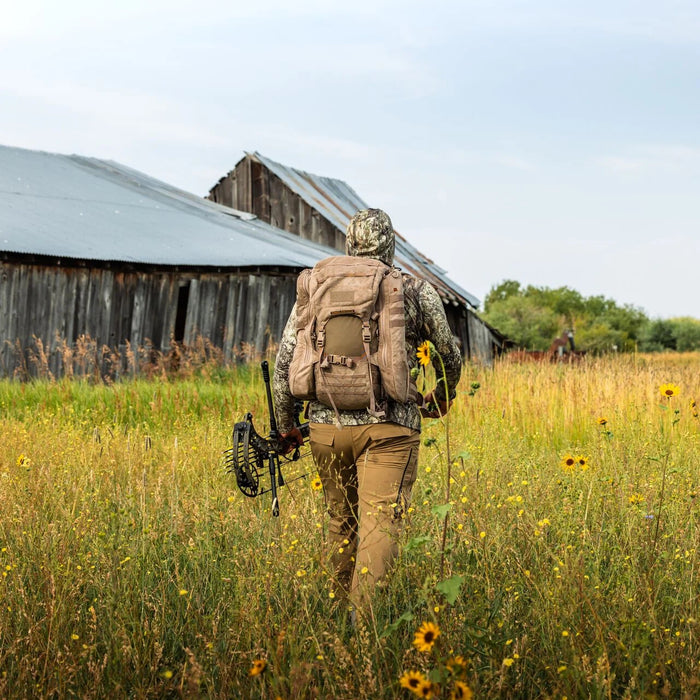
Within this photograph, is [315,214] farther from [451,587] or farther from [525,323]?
[525,323]

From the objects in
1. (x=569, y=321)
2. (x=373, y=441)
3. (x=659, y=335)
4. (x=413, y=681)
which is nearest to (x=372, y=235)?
(x=373, y=441)

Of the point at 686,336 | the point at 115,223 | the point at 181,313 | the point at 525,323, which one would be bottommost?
the point at 181,313

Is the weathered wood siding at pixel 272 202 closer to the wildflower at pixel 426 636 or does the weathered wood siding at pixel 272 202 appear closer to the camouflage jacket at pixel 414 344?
the camouflage jacket at pixel 414 344

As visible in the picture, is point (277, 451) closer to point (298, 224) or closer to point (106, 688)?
point (106, 688)

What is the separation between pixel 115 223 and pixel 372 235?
14.4 meters

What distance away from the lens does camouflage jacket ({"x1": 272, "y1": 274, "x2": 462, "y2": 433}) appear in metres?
3.49

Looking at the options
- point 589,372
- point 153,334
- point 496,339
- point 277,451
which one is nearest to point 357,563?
point 277,451

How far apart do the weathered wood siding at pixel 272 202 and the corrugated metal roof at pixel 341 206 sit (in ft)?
0.76

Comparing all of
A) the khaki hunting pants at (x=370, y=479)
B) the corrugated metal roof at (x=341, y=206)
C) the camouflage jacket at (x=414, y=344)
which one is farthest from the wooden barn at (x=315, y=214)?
the khaki hunting pants at (x=370, y=479)

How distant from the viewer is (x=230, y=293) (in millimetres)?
16688

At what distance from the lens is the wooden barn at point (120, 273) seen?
47.4 feet

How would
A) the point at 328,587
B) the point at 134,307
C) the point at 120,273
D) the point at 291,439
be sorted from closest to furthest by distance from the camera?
the point at 328,587, the point at 291,439, the point at 120,273, the point at 134,307

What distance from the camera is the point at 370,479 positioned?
3467 mm

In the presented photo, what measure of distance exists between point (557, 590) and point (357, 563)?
0.79m
